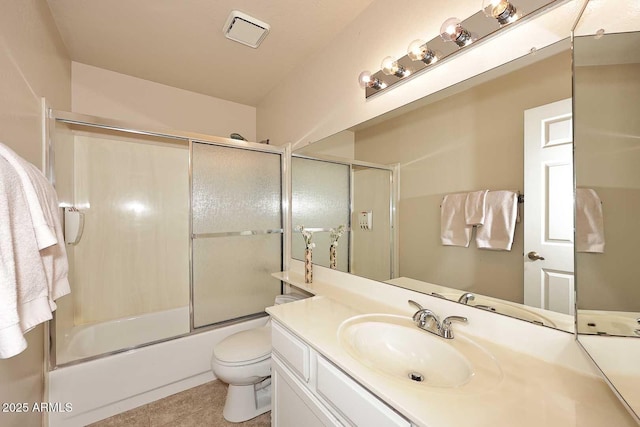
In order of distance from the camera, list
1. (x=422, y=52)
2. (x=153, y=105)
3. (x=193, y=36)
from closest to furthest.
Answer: (x=422, y=52) → (x=193, y=36) → (x=153, y=105)

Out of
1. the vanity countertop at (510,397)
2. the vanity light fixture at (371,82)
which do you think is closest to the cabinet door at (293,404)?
the vanity countertop at (510,397)

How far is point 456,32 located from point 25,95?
6.36 ft

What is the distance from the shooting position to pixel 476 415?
58 centimetres

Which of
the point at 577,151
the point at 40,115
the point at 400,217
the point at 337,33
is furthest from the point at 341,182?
the point at 40,115

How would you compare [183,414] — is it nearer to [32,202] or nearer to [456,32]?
[32,202]

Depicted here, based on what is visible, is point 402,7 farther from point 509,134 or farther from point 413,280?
point 413,280

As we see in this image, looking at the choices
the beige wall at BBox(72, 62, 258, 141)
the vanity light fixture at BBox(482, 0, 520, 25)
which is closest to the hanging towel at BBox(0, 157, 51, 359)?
the beige wall at BBox(72, 62, 258, 141)

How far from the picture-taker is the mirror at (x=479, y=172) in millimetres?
809

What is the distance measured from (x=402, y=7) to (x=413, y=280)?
1.38 metres

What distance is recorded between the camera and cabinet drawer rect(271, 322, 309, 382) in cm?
99

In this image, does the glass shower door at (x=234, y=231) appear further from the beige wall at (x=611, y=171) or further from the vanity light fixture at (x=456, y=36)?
the beige wall at (x=611, y=171)

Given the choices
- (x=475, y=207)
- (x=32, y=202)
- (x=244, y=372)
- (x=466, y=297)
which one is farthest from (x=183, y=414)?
(x=475, y=207)

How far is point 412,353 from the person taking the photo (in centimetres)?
98

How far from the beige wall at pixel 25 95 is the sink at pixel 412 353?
135 cm
